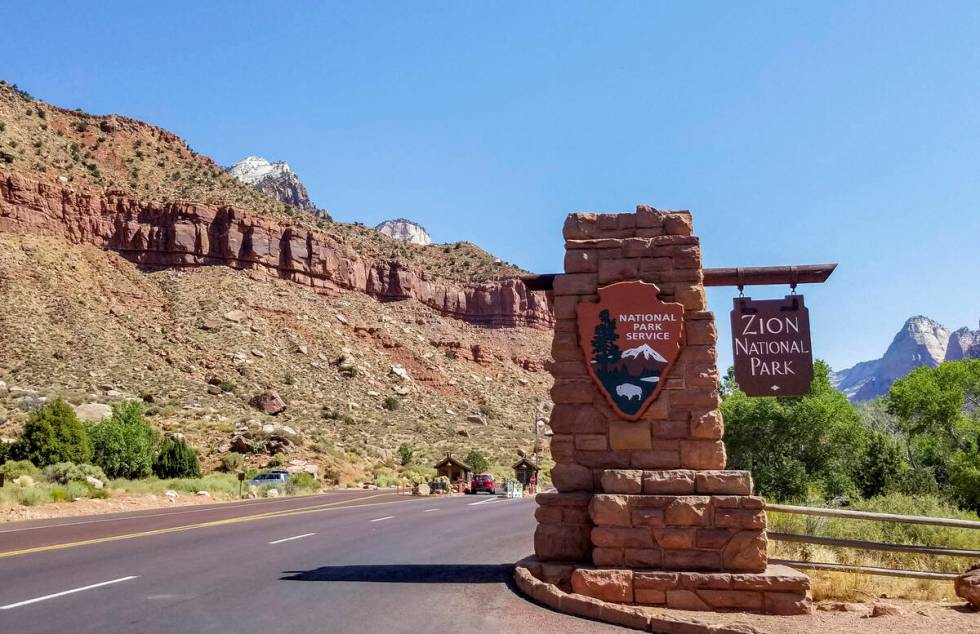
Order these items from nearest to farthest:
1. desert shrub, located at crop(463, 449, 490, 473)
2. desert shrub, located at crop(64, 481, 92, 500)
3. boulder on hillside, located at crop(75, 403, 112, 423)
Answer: desert shrub, located at crop(64, 481, 92, 500), boulder on hillside, located at crop(75, 403, 112, 423), desert shrub, located at crop(463, 449, 490, 473)

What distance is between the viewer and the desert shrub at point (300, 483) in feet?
134

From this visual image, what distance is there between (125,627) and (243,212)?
77.3 m

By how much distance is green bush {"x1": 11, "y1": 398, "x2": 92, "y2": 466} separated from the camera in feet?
118

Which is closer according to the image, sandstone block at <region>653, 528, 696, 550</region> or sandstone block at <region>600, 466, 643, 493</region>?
sandstone block at <region>653, 528, 696, 550</region>

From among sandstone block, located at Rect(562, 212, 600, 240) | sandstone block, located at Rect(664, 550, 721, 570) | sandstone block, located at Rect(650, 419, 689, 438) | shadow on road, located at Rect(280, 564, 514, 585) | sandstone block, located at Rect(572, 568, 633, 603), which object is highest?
sandstone block, located at Rect(562, 212, 600, 240)

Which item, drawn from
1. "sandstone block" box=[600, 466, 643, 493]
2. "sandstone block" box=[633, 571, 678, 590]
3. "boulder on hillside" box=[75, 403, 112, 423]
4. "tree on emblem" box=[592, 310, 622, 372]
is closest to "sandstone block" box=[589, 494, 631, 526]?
"sandstone block" box=[600, 466, 643, 493]

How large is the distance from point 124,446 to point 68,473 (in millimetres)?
5921

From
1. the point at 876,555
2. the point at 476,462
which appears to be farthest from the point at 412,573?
the point at 476,462

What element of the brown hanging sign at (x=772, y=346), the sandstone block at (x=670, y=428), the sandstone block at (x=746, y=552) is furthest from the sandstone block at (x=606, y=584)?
the brown hanging sign at (x=772, y=346)

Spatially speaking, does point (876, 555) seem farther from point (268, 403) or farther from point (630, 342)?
point (268, 403)

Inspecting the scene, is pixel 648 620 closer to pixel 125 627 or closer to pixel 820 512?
pixel 820 512

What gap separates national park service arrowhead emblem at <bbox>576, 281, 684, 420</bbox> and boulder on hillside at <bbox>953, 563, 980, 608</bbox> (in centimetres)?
395

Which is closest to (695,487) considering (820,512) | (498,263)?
(820,512)

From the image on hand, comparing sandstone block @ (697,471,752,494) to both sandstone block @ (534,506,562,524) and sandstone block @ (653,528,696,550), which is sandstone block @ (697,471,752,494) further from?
sandstone block @ (534,506,562,524)
